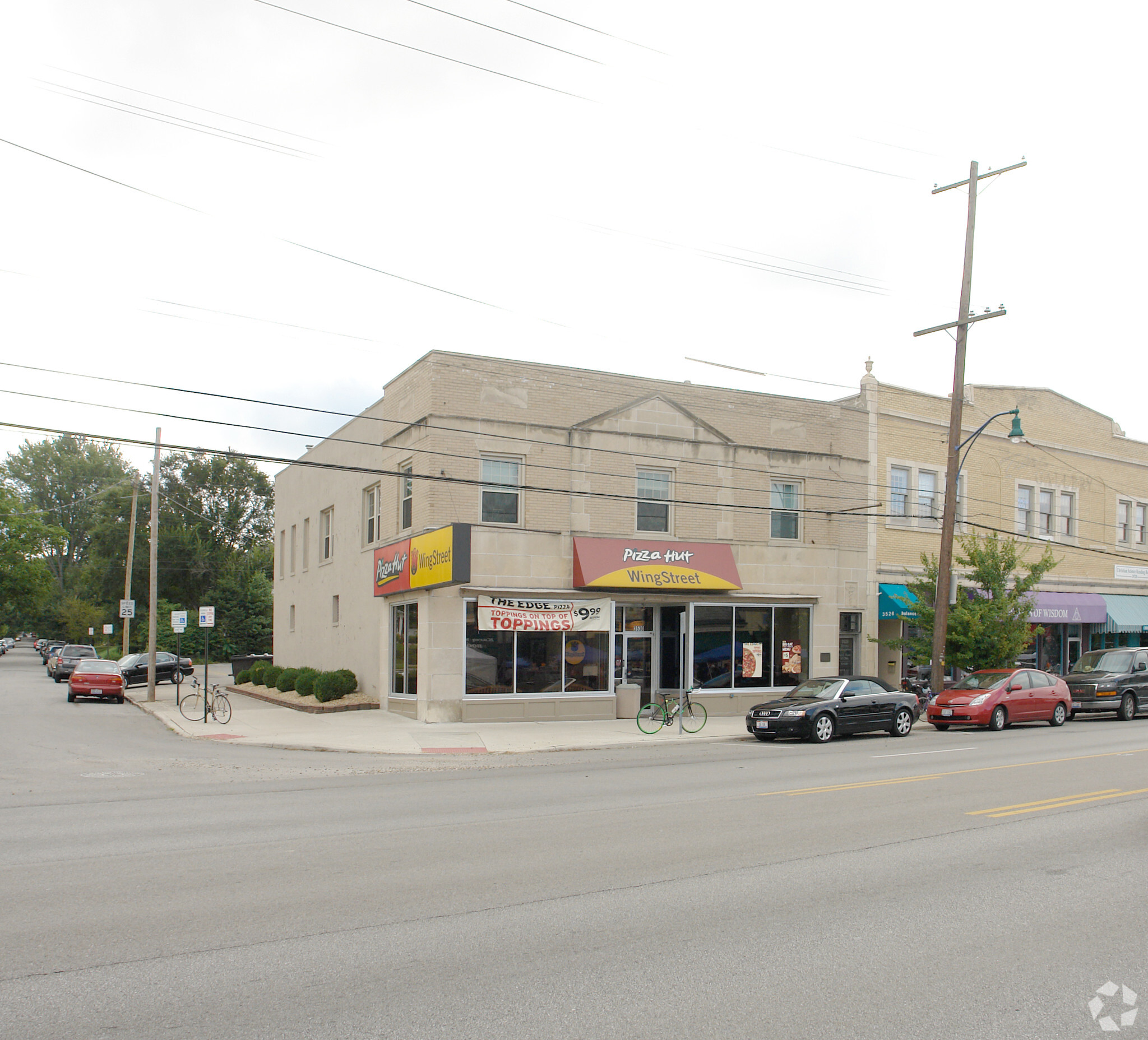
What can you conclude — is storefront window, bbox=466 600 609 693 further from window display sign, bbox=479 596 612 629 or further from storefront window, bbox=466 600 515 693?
window display sign, bbox=479 596 612 629

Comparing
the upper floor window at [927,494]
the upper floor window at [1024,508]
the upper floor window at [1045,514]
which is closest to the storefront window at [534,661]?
the upper floor window at [927,494]

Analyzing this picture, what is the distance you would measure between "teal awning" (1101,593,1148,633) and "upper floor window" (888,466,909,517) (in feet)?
36.5

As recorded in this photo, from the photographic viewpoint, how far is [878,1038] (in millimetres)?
4477

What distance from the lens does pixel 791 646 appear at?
27.0 m

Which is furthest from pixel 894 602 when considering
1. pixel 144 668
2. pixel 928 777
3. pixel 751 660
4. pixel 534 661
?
pixel 144 668

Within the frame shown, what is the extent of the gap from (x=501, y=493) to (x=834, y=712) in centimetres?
923

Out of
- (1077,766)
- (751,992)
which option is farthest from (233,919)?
(1077,766)

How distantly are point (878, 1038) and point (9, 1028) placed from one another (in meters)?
4.06

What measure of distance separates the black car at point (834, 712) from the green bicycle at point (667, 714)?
167 centimetres

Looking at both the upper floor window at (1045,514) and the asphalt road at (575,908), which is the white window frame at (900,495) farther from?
the asphalt road at (575,908)

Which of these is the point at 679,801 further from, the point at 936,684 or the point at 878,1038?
the point at 936,684

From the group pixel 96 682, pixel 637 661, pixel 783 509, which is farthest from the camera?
pixel 96 682

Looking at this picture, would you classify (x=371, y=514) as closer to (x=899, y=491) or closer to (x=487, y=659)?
(x=487, y=659)

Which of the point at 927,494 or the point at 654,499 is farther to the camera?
the point at 927,494
